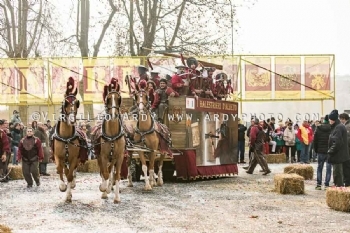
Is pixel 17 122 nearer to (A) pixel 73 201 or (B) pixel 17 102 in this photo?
(B) pixel 17 102

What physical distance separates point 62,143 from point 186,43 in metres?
20.5

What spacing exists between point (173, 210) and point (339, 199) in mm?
3313

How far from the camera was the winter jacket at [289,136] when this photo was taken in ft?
93.3

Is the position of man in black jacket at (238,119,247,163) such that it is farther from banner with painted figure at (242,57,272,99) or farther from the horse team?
the horse team

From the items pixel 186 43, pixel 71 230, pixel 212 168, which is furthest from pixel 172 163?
pixel 186 43

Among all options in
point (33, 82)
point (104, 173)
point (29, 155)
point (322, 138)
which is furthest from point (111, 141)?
point (33, 82)

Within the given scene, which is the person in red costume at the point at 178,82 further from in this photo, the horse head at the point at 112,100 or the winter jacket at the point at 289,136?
the winter jacket at the point at 289,136

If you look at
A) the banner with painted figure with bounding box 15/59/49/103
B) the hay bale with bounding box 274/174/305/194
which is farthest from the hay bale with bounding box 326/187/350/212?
the banner with painted figure with bounding box 15/59/49/103

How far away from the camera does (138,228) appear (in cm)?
1008

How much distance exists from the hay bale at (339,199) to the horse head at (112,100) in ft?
15.6

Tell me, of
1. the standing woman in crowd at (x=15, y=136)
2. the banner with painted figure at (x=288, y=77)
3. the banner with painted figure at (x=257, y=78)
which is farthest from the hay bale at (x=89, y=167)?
the banner with painted figure at (x=288, y=77)

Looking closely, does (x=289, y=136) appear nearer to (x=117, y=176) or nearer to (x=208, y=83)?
(x=208, y=83)

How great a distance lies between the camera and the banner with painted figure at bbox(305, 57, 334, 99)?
89.2 ft

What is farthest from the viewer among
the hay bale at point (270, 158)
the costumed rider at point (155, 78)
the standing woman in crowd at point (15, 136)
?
the hay bale at point (270, 158)
